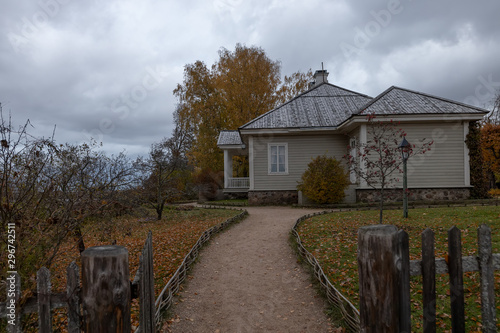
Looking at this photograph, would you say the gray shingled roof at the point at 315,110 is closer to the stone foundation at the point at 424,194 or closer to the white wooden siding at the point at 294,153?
the white wooden siding at the point at 294,153

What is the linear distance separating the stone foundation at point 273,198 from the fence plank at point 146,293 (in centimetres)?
1708

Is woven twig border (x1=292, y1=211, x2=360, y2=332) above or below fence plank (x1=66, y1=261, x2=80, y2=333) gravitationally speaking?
below

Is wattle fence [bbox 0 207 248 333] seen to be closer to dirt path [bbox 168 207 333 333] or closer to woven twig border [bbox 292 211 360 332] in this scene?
dirt path [bbox 168 207 333 333]

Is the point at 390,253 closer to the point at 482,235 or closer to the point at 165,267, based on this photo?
the point at 482,235

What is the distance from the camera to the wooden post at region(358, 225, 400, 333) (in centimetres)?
215

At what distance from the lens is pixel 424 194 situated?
55.6 feet

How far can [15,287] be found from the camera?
6.73 ft

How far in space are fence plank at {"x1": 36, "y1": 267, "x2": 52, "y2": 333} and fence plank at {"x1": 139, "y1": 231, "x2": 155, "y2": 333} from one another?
525 mm

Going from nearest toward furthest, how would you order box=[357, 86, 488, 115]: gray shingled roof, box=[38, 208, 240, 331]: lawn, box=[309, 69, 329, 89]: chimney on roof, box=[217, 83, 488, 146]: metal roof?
1. box=[38, 208, 240, 331]: lawn
2. box=[357, 86, 488, 115]: gray shingled roof
3. box=[217, 83, 488, 146]: metal roof
4. box=[309, 69, 329, 89]: chimney on roof

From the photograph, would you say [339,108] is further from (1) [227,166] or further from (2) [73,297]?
(2) [73,297]

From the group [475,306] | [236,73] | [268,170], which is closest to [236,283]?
[475,306]

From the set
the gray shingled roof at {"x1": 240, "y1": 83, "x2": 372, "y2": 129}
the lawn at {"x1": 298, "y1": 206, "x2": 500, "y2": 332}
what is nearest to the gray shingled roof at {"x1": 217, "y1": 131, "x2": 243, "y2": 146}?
the gray shingled roof at {"x1": 240, "y1": 83, "x2": 372, "y2": 129}

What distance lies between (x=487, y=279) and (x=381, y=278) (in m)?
0.95

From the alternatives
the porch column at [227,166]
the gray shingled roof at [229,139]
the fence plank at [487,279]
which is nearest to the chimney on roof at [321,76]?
the gray shingled roof at [229,139]
